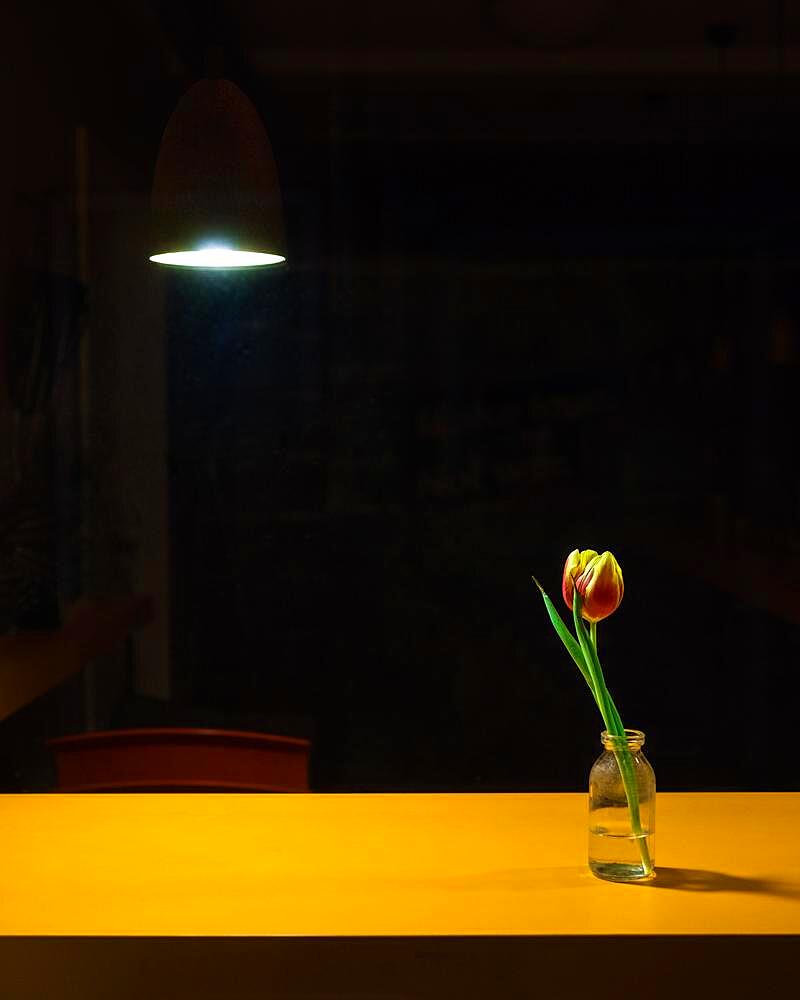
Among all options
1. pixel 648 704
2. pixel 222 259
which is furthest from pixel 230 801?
pixel 648 704

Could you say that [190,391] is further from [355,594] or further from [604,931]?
[604,931]

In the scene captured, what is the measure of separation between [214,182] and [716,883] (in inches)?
42.0

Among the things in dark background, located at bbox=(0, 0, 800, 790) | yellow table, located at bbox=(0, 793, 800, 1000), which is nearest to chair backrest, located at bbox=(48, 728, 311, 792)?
yellow table, located at bbox=(0, 793, 800, 1000)

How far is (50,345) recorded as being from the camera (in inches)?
A: 132

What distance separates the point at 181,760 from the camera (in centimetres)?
215

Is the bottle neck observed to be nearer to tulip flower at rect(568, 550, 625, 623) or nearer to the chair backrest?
tulip flower at rect(568, 550, 625, 623)

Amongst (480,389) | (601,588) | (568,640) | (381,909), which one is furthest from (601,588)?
(480,389)

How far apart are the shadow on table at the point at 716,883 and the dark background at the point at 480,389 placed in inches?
79.3

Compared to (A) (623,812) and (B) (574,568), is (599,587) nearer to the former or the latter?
(B) (574,568)

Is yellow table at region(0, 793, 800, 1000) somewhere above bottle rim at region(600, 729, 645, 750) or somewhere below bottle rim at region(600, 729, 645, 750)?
below

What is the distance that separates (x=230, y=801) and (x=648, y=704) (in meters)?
1.93

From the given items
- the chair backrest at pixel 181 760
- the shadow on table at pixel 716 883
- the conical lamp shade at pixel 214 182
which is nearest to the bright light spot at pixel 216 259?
the conical lamp shade at pixel 214 182

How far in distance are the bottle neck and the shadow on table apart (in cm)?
15

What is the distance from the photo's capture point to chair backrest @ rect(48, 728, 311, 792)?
2.14m
